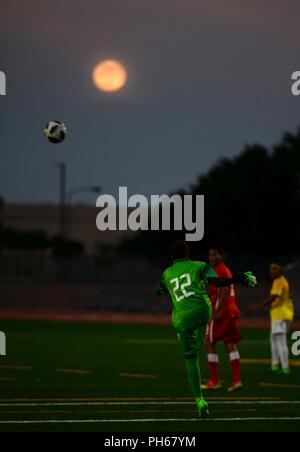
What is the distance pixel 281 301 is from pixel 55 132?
7.00 m

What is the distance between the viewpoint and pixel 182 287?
1614 centimetres

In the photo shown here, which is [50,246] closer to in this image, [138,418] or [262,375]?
[262,375]

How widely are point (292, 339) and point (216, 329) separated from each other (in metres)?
15.1

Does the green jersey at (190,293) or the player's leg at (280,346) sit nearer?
the green jersey at (190,293)

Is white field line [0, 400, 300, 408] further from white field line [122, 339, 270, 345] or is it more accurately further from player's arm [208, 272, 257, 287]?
white field line [122, 339, 270, 345]

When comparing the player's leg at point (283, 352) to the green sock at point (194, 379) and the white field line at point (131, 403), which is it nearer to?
the white field line at point (131, 403)

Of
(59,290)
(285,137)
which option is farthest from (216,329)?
(285,137)

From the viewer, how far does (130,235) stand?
142 meters

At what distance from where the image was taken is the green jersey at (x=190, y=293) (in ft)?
52.7

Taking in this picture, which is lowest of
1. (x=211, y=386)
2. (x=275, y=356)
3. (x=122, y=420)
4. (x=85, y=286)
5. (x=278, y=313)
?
(x=122, y=420)

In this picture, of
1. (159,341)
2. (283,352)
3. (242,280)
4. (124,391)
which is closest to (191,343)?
(242,280)

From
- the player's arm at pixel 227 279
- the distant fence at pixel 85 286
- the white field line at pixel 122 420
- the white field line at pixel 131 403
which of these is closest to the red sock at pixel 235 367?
the white field line at pixel 131 403

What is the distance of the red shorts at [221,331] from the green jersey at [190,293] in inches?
194

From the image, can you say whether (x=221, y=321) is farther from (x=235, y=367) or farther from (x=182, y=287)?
(x=182, y=287)
